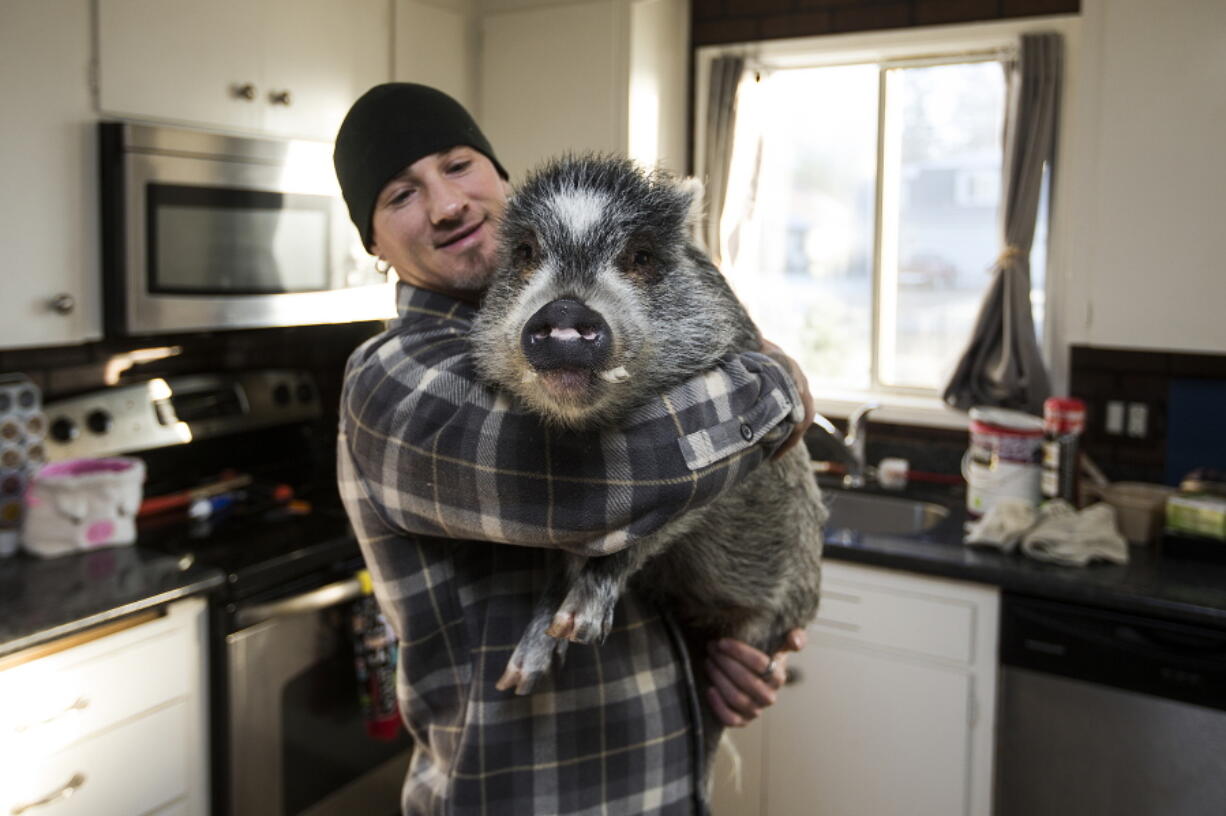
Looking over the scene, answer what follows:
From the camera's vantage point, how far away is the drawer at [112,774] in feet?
6.58

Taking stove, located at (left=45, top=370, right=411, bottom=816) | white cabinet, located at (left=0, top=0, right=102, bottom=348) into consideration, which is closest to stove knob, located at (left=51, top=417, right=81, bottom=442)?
stove, located at (left=45, top=370, right=411, bottom=816)

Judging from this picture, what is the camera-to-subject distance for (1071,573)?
2434mm

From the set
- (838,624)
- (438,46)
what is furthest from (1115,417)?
(438,46)

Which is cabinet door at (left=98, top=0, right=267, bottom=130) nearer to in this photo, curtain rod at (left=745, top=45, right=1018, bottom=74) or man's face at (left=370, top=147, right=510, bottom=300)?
man's face at (left=370, top=147, right=510, bottom=300)

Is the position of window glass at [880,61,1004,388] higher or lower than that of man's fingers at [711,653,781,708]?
higher

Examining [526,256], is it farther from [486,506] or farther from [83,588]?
[83,588]

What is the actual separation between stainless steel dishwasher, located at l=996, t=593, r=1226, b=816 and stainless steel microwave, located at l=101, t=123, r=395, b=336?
2036mm

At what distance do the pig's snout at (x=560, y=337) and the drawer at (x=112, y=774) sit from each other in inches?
69.4

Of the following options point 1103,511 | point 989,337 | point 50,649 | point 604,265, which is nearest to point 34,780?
point 50,649

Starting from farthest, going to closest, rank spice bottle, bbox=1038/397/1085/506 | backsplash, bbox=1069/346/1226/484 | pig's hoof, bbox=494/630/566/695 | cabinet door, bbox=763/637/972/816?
1. backsplash, bbox=1069/346/1226/484
2. spice bottle, bbox=1038/397/1085/506
3. cabinet door, bbox=763/637/972/816
4. pig's hoof, bbox=494/630/566/695

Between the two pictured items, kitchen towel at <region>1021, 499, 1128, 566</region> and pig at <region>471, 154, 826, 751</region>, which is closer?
pig at <region>471, 154, 826, 751</region>

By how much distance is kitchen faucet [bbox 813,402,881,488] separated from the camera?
124 inches

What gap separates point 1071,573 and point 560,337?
2.04 meters

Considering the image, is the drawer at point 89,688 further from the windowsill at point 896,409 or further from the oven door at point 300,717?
the windowsill at point 896,409
